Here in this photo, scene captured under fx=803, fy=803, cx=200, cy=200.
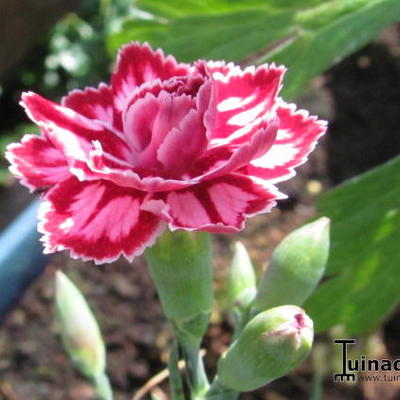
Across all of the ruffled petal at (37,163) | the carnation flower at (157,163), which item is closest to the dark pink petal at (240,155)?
the carnation flower at (157,163)

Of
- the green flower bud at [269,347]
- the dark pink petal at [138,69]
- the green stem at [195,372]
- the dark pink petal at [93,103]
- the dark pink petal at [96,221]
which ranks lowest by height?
the green stem at [195,372]

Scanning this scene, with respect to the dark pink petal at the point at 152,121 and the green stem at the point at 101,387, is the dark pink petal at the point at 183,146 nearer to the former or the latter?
the dark pink petal at the point at 152,121

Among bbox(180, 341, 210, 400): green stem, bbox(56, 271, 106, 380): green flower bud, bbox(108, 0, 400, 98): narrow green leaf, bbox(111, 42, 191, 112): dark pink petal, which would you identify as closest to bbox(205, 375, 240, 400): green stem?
bbox(180, 341, 210, 400): green stem

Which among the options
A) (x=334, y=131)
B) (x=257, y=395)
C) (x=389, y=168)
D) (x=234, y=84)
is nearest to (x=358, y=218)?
(x=389, y=168)

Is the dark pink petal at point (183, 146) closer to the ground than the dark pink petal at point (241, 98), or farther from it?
closer to the ground

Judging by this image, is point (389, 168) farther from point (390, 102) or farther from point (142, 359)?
point (390, 102)

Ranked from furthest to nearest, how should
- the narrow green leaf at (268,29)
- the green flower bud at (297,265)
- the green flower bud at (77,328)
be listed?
the narrow green leaf at (268,29)
the green flower bud at (77,328)
the green flower bud at (297,265)

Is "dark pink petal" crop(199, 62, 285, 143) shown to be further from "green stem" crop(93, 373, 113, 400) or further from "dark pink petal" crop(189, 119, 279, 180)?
"green stem" crop(93, 373, 113, 400)
